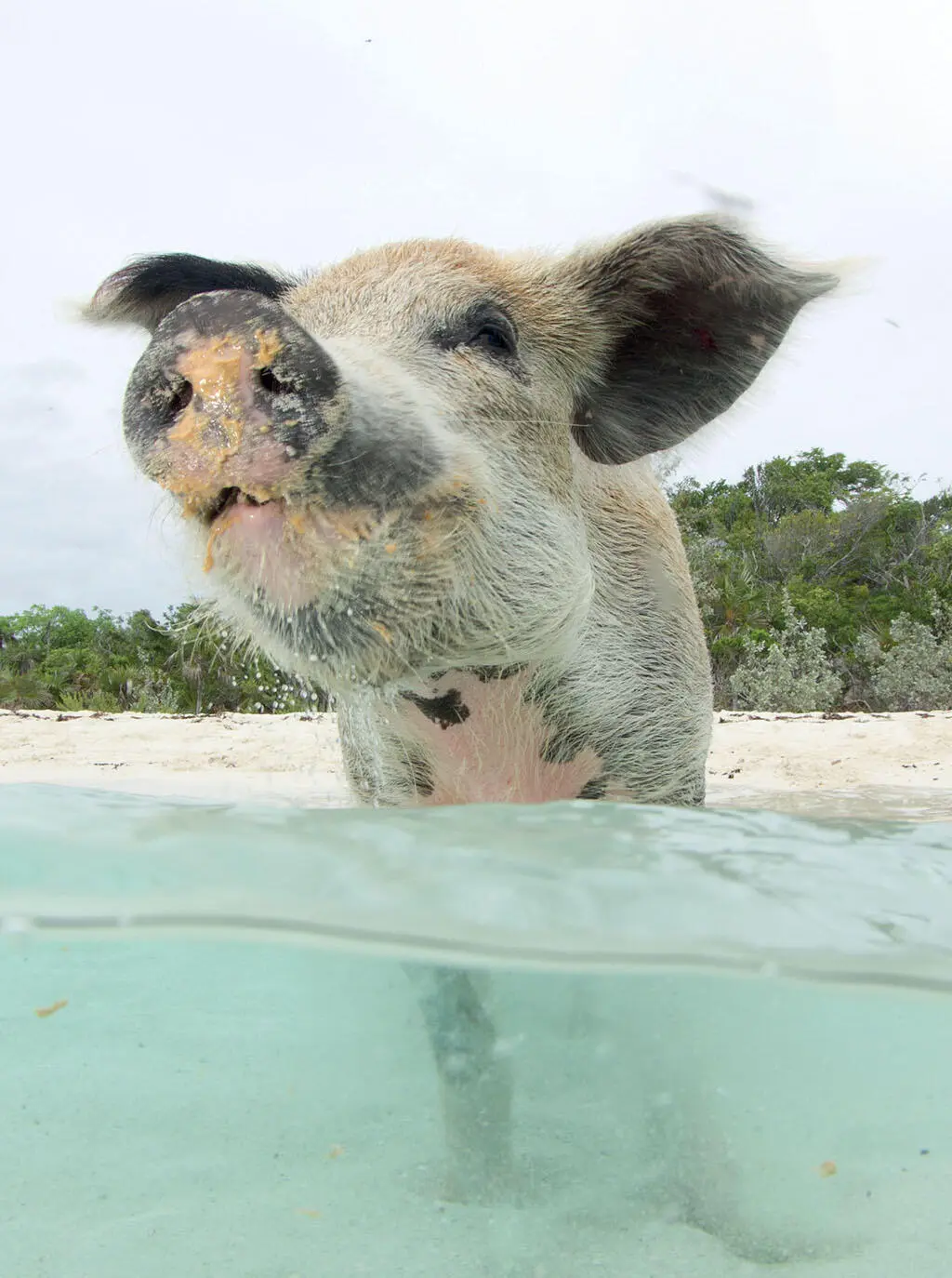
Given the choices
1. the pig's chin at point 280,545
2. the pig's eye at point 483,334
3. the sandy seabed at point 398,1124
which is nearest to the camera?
the pig's chin at point 280,545

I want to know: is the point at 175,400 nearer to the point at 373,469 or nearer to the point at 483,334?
the point at 373,469

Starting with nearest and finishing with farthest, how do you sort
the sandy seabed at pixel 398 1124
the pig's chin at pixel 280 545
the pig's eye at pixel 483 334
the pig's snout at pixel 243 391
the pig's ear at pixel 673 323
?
the pig's snout at pixel 243 391 → the pig's chin at pixel 280 545 → the sandy seabed at pixel 398 1124 → the pig's eye at pixel 483 334 → the pig's ear at pixel 673 323

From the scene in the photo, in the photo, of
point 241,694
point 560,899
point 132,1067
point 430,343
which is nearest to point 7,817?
point 132,1067

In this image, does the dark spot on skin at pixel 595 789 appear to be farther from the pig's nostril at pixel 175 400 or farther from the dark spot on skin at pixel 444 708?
the pig's nostril at pixel 175 400

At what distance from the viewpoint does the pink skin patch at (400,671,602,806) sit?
10.7ft

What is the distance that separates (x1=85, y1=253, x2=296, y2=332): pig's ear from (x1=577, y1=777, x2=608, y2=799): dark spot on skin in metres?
1.83

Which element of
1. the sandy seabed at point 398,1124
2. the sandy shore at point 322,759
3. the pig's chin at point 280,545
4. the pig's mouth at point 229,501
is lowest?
the sandy seabed at point 398,1124

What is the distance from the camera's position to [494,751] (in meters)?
3.36

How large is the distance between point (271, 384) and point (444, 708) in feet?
4.40

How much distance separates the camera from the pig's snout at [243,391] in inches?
84.4

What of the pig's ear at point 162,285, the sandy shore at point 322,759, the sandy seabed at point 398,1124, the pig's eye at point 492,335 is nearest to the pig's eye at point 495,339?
the pig's eye at point 492,335

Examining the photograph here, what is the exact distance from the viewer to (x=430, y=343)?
117 inches

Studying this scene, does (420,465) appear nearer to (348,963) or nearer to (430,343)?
(430,343)

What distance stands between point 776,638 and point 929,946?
14312 mm
